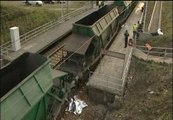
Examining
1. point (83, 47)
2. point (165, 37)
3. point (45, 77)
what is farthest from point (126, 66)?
point (45, 77)

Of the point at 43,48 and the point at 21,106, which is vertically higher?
the point at 21,106

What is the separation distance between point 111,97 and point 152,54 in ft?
20.8

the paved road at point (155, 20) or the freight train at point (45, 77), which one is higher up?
the freight train at point (45, 77)

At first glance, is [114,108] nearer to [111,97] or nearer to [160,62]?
[111,97]

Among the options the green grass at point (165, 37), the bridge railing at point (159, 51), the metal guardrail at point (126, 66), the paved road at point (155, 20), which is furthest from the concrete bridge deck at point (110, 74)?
the paved road at point (155, 20)

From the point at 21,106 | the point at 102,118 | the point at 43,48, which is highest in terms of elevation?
the point at 21,106

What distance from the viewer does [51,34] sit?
21.0m

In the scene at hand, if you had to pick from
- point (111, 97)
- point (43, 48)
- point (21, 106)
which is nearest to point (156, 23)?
point (43, 48)

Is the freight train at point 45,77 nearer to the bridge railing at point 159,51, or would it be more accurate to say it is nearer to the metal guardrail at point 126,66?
the metal guardrail at point 126,66

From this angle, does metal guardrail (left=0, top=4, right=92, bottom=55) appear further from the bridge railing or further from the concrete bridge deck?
the bridge railing

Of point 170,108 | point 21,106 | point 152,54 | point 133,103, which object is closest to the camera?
point 21,106

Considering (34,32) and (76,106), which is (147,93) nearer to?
(76,106)

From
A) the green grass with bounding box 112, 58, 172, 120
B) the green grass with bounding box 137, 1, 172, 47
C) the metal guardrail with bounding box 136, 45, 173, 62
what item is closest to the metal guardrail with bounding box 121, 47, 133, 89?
the green grass with bounding box 112, 58, 172, 120

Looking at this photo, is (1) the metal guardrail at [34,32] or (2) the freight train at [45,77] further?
(1) the metal guardrail at [34,32]
